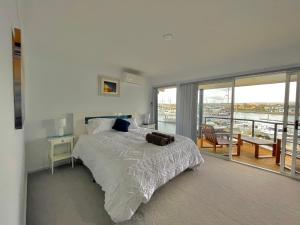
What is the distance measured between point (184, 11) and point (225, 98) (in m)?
2.73

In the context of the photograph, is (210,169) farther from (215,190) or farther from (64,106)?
(64,106)

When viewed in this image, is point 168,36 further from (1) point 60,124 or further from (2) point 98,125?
(1) point 60,124

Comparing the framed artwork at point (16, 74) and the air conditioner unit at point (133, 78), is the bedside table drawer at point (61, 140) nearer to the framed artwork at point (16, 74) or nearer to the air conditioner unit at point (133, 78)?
the framed artwork at point (16, 74)

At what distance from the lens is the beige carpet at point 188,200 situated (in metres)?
1.69

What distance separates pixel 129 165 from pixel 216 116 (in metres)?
3.16

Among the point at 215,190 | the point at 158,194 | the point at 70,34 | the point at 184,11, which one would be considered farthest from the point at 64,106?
the point at 215,190

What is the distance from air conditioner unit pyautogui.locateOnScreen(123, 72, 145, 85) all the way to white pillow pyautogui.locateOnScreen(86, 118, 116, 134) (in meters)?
1.39

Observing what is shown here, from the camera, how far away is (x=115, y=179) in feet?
5.50

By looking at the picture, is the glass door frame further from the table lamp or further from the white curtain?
the table lamp

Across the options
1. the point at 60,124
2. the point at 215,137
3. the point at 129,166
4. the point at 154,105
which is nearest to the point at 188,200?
the point at 129,166

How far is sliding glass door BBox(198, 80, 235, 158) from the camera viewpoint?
12.0 feet

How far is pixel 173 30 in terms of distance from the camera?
208 cm

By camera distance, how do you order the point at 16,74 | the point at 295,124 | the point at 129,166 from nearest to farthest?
the point at 16,74 < the point at 129,166 < the point at 295,124

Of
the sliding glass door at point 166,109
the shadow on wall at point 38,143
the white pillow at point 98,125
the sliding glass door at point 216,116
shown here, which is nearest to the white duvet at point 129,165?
the white pillow at point 98,125
